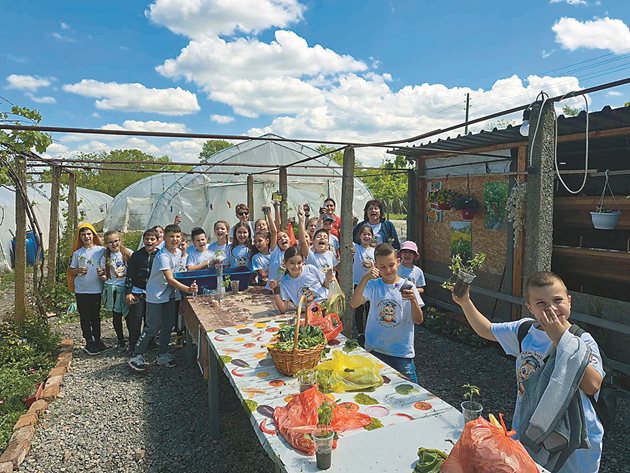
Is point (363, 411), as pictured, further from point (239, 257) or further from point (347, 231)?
point (239, 257)

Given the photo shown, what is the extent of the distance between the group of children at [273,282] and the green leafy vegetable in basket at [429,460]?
720mm

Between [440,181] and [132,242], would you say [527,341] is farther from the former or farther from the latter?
[132,242]

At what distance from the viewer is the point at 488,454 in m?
1.56

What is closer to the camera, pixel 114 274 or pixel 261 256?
pixel 114 274

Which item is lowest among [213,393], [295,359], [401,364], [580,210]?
[213,393]

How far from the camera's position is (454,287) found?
2711 millimetres

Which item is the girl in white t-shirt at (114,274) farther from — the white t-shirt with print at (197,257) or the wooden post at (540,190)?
the wooden post at (540,190)

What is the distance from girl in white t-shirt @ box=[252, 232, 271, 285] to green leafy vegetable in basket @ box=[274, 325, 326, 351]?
9.43 ft

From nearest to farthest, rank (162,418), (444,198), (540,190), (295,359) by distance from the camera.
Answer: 1. (295,359)
2. (540,190)
3. (162,418)
4. (444,198)

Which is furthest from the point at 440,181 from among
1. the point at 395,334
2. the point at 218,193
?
the point at 218,193

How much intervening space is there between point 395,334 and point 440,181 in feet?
18.4

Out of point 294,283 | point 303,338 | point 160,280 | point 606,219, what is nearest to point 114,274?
point 160,280

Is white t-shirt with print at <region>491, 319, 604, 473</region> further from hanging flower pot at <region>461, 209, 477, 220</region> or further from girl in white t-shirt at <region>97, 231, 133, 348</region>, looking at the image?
hanging flower pot at <region>461, 209, 477, 220</region>

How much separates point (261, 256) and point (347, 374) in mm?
3732
